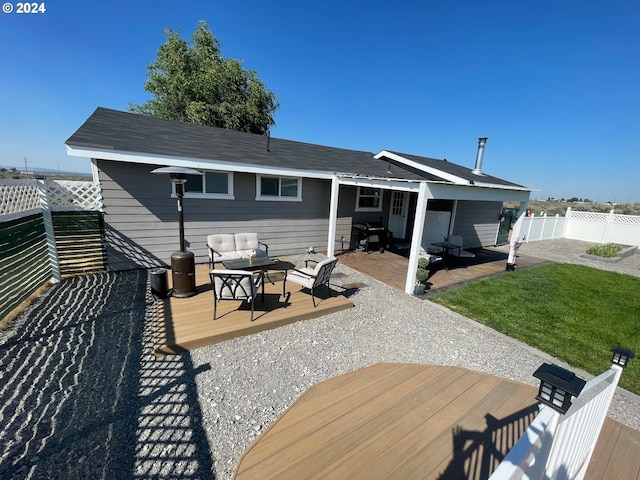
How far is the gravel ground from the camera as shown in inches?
83.9

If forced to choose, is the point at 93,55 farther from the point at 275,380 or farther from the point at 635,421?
the point at 635,421

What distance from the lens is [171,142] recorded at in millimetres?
6570

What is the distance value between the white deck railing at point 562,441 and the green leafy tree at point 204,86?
1974 centimetres

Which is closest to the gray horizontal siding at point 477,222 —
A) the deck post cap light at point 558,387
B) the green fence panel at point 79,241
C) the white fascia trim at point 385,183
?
the white fascia trim at point 385,183

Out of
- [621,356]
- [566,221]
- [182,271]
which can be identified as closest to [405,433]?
[621,356]

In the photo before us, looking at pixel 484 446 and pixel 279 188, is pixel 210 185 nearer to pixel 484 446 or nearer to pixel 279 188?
pixel 279 188

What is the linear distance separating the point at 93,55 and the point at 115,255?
10.5 metres

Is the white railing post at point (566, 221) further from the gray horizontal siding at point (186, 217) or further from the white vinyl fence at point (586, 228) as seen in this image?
the gray horizontal siding at point (186, 217)

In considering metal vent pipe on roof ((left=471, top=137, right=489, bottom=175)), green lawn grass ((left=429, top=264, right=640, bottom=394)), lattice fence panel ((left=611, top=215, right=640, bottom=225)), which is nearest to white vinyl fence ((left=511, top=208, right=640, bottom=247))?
lattice fence panel ((left=611, top=215, right=640, bottom=225))

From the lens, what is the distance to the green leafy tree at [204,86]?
56.7 ft

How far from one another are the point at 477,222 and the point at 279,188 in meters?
9.05

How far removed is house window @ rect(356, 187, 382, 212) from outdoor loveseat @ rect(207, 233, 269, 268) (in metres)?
4.29

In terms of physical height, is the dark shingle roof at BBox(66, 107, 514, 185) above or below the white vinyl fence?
above

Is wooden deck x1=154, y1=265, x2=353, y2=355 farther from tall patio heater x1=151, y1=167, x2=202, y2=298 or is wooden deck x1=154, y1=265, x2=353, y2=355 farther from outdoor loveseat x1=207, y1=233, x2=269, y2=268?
outdoor loveseat x1=207, y1=233, x2=269, y2=268
